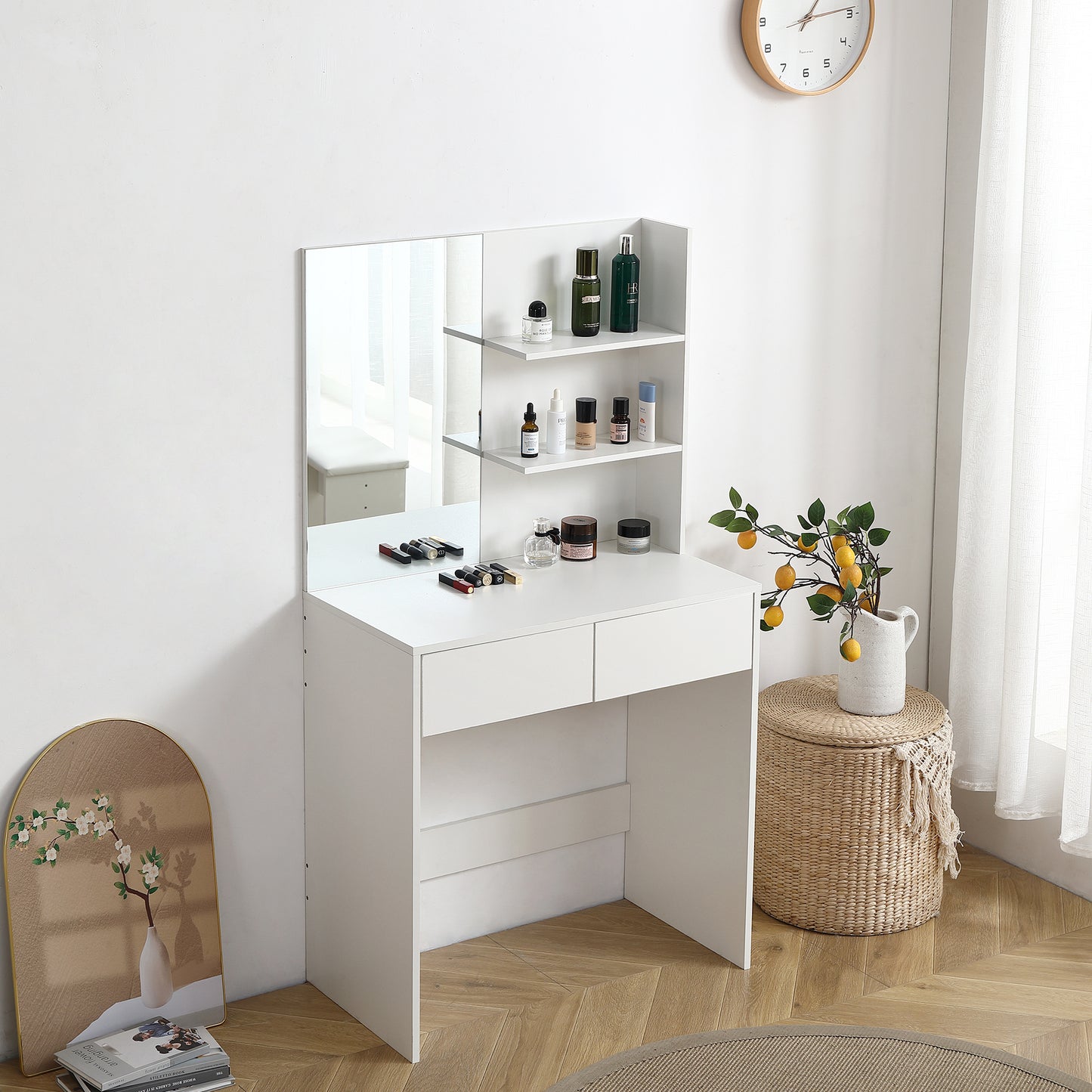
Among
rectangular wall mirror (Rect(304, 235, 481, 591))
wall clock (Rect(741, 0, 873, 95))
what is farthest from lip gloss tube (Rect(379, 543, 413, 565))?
wall clock (Rect(741, 0, 873, 95))

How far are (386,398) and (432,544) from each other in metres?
0.32

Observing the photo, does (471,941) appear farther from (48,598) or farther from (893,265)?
(893,265)

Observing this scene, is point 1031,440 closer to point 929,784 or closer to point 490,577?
point 929,784

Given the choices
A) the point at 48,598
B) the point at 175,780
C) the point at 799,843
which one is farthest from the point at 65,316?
the point at 799,843

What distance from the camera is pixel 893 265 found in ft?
11.3

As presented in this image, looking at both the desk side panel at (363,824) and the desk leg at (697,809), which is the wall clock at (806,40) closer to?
the desk leg at (697,809)

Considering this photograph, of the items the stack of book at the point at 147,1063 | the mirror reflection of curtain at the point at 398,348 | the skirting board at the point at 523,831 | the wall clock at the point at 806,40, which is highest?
the wall clock at the point at 806,40

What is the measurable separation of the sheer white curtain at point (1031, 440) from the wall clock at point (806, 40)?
298mm

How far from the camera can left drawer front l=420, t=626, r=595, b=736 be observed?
264cm

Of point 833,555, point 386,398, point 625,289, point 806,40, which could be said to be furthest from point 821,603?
point 806,40

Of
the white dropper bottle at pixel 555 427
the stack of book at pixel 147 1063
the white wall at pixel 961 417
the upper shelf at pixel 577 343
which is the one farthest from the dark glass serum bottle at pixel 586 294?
the stack of book at pixel 147 1063

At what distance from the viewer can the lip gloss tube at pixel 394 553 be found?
2949 millimetres

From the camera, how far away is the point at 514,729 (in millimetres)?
3191

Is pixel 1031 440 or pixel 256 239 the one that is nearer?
pixel 256 239
